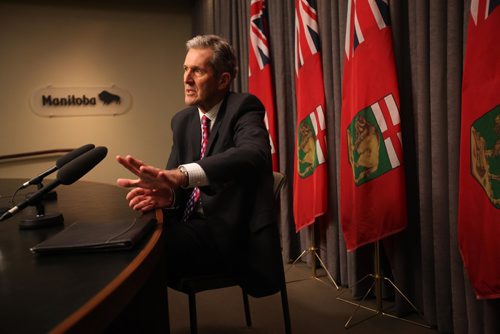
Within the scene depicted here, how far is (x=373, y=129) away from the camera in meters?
2.06

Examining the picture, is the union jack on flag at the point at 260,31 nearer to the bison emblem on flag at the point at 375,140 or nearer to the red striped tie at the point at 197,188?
the bison emblem on flag at the point at 375,140

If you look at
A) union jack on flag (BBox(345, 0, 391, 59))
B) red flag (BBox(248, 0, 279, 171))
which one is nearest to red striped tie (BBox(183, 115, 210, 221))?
union jack on flag (BBox(345, 0, 391, 59))

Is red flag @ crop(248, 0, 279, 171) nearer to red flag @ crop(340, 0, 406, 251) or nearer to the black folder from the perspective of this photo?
red flag @ crop(340, 0, 406, 251)

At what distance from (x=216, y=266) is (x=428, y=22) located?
53.8 inches

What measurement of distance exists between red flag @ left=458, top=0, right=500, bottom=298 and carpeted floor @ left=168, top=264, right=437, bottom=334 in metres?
0.61

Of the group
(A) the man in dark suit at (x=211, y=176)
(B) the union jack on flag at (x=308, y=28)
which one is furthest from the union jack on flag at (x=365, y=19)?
(A) the man in dark suit at (x=211, y=176)

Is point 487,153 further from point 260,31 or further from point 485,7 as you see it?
point 260,31

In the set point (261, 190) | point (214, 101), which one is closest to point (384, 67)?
point (214, 101)

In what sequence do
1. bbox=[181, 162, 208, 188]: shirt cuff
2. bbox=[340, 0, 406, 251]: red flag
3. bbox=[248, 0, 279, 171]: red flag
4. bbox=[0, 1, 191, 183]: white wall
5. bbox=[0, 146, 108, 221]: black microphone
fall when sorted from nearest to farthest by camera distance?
bbox=[0, 146, 108, 221]: black microphone < bbox=[181, 162, 208, 188]: shirt cuff < bbox=[340, 0, 406, 251]: red flag < bbox=[248, 0, 279, 171]: red flag < bbox=[0, 1, 191, 183]: white wall

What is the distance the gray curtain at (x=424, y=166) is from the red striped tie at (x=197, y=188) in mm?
964

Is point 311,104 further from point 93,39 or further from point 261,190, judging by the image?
point 93,39

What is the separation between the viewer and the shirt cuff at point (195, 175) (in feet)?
4.15

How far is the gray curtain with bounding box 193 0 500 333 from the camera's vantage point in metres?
1.71

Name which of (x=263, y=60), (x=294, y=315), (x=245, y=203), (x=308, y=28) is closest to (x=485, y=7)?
(x=245, y=203)
